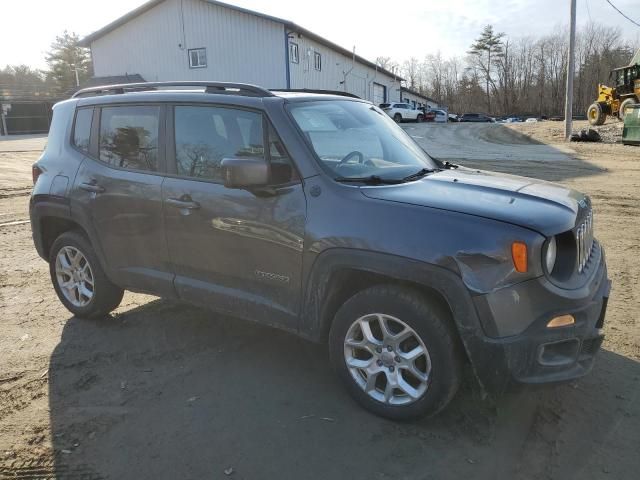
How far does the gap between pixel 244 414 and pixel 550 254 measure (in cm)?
199

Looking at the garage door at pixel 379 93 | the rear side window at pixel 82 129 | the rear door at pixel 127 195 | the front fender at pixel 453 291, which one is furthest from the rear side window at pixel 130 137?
the garage door at pixel 379 93

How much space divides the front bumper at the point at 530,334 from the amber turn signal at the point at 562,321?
17mm

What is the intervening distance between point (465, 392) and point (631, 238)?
16.4ft

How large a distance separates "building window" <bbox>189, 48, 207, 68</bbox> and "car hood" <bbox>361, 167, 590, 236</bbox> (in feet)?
106

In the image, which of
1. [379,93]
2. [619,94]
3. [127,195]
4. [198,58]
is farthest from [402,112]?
[127,195]

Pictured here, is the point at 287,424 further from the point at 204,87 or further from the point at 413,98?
the point at 413,98

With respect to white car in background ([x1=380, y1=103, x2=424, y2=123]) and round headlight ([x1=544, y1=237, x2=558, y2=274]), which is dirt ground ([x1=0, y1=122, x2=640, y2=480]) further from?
white car in background ([x1=380, y1=103, x2=424, y2=123])

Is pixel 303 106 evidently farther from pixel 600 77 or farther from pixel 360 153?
pixel 600 77

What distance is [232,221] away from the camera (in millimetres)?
3496

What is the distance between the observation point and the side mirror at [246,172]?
3.18m

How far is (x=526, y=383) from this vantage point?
8.93 feet

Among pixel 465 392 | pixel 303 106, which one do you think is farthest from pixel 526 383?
pixel 303 106

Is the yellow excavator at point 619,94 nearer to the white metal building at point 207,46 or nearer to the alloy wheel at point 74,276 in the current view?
the white metal building at point 207,46

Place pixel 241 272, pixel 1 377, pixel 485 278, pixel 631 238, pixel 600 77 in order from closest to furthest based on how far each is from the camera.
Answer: pixel 485 278 → pixel 241 272 → pixel 1 377 → pixel 631 238 → pixel 600 77
